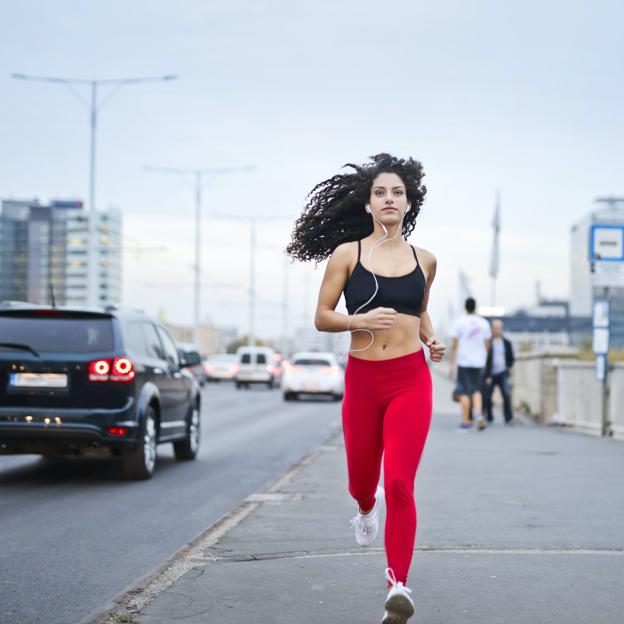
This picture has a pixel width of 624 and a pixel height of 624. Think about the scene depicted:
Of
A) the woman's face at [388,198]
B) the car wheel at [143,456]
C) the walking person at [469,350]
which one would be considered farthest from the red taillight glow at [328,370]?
the woman's face at [388,198]

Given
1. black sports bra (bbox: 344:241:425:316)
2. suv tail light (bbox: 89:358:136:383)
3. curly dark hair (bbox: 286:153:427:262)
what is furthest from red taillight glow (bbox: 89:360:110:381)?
black sports bra (bbox: 344:241:425:316)

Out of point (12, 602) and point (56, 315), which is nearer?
point (12, 602)

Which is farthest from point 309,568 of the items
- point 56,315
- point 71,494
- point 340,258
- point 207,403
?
point 207,403

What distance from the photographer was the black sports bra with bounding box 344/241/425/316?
16.6 ft

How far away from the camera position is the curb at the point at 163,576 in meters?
4.79

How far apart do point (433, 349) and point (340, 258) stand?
0.59 m

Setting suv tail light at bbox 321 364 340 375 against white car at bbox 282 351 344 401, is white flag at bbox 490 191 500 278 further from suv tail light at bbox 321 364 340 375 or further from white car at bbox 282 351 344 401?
suv tail light at bbox 321 364 340 375

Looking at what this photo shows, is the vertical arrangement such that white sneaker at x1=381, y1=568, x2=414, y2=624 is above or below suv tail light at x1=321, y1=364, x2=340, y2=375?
above

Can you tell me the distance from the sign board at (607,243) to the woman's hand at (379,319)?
10918 millimetres

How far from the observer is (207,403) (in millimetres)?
29188

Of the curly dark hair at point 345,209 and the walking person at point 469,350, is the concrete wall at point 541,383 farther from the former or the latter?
the curly dark hair at point 345,209

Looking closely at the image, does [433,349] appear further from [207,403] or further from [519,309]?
[519,309]

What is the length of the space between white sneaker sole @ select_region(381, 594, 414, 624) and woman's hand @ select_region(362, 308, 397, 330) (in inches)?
44.6

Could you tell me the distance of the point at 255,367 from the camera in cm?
4497
